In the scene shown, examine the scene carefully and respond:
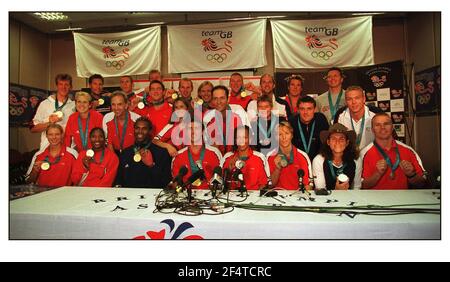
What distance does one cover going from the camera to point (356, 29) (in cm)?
407

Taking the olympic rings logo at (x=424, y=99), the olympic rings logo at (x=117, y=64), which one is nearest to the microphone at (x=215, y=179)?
the olympic rings logo at (x=117, y=64)

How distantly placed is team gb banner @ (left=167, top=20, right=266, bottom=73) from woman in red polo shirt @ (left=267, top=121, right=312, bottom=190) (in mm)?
1803

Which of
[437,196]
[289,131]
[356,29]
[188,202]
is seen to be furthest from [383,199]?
[356,29]

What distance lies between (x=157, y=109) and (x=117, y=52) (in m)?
1.35

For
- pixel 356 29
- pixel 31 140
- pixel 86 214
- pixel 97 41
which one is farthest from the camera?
pixel 97 41

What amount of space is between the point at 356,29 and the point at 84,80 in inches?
192

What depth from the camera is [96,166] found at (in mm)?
3322

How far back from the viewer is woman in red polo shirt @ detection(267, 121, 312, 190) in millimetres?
3084

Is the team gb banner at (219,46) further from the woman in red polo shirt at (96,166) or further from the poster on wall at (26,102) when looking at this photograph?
the poster on wall at (26,102)

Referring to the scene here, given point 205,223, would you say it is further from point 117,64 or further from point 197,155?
point 117,64

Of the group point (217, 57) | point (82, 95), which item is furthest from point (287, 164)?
point (82, 95)

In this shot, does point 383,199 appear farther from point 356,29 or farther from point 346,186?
point 356,29

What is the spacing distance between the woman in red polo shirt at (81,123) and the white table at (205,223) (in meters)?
1.39

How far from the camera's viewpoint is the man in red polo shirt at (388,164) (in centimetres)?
309
